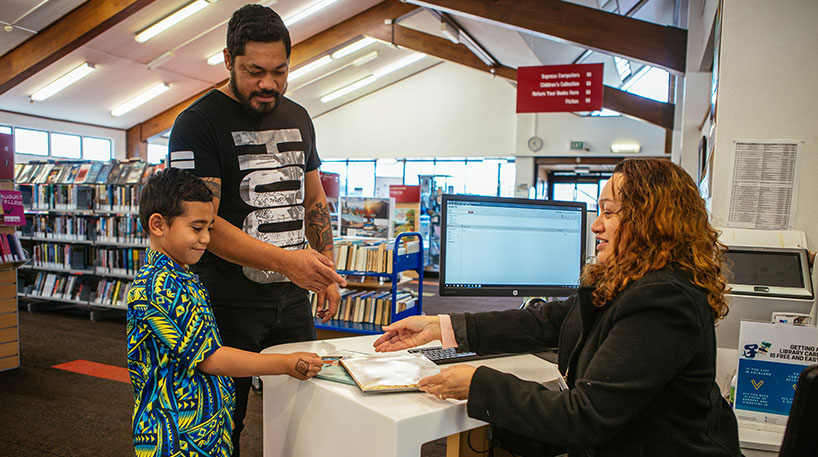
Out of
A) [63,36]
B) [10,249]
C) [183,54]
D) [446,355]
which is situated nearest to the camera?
[446,355]

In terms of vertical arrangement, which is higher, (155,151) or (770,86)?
(155,151)

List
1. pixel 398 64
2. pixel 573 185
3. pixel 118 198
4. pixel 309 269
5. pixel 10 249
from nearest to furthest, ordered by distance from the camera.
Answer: pixel 309 269 < pixel 10 249 < pixel 118 198 < pixel 398 64 < pixel 573 185

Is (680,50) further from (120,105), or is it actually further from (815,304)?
(120,105)

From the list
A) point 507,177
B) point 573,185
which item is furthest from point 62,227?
point 573,185

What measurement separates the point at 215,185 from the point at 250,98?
29 centimetres

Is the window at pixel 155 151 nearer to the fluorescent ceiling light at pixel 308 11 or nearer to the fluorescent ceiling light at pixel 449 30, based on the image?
the fluorescent ceiling light at pixel 308 11

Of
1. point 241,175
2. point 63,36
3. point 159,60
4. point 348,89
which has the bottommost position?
point 241,175

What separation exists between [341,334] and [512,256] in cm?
287

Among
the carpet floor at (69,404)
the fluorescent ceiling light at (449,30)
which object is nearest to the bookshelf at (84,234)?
the carpet floor at (69,404)

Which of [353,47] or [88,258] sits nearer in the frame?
[88,258]

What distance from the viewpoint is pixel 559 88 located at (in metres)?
6.28

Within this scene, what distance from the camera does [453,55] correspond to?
31.7 feet

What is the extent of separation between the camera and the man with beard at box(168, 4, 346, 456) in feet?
4.76

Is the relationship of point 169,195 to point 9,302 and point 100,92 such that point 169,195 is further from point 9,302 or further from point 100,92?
point 100,92
